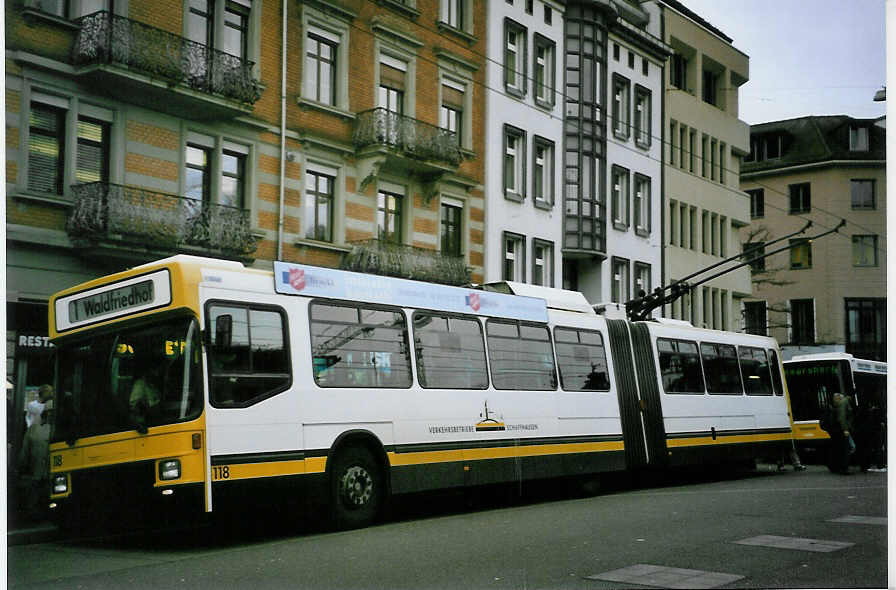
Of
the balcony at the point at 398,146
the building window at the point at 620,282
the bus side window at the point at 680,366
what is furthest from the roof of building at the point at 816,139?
the balcony at the point at 398,146

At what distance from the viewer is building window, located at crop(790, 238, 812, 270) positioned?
613 inches

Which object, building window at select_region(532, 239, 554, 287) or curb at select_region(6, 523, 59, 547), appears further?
building window at select_region(532, 239, 554, 287)

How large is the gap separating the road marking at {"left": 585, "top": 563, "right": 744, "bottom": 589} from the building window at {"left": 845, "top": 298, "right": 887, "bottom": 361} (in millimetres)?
3563

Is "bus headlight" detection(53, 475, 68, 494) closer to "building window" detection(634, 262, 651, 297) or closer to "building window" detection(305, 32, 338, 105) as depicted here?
"building window" detection(305, 32, 338, 105)

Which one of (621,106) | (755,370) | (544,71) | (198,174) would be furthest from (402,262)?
(755,370)

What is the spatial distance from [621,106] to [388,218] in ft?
15.4

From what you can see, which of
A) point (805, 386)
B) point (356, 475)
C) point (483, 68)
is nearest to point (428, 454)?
point (356, 475)

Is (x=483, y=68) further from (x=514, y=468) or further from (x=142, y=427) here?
(x=142, y=427)

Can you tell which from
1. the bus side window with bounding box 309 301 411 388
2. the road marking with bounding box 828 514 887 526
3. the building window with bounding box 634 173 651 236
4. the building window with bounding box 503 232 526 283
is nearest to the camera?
the road marking with bounding box 828 514 887 526

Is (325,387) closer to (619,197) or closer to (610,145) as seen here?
(610,145)

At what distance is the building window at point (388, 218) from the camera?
1409 centimetres

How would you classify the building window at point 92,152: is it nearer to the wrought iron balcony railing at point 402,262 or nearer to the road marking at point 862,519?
the wrought iron balcony railing at point 402,262

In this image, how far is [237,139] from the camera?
12891 mm

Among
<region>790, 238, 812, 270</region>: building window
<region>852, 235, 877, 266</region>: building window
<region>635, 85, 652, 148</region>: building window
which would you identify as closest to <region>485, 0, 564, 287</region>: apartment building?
<region>635, 85, 652, 148</region>: building window
